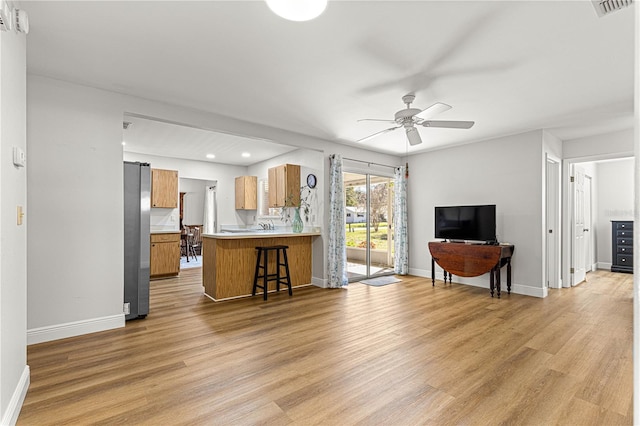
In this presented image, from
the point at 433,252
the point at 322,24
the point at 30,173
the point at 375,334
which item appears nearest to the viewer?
the point at 322,24

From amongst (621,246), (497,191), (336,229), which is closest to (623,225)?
(621,246)

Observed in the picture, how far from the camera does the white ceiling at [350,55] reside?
1.95 meters

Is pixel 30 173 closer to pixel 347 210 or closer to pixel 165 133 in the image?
pixel 165 133

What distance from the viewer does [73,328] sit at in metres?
2.85

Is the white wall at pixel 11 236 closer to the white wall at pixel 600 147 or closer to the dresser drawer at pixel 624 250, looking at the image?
the white wall at pixel 600 147

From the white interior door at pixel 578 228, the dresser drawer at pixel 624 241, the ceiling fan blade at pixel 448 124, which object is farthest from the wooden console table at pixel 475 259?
the dresser drawer at pixel 624 241

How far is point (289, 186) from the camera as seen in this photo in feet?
18.1

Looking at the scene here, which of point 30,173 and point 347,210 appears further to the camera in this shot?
point 347,210

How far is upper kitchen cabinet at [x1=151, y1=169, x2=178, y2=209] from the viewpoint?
234 inches

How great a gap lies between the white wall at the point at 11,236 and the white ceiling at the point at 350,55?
1.64 ft

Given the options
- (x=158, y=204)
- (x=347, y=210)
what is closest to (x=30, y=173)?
(x=158, y=204)

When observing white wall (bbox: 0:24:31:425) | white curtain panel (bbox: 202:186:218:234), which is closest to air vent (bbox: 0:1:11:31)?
white wall (bbox: 0:24:31:425)

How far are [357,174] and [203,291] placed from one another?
3.22m

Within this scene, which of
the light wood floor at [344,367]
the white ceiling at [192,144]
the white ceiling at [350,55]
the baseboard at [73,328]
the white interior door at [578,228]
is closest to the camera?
the light wood floor at [344,367]
